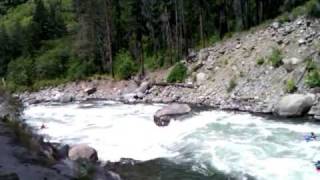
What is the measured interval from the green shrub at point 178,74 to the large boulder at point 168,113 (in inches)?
384

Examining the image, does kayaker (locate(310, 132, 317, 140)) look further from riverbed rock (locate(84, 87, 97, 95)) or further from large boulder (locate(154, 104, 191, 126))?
riverbed rock (locate(84, 87, 97, 95))

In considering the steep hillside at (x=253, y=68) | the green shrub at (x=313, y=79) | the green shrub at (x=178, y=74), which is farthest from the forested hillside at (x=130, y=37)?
the green shrub at (x=313, y=79)

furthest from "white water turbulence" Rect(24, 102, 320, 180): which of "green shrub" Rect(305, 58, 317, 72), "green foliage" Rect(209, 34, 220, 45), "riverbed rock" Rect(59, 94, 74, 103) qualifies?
"green foliage" Rect(209, 34, 220, 45)

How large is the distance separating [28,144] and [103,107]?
71.2 feet

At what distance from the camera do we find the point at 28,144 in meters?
16.3

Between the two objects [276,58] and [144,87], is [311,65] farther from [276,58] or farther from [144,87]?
[144,87]

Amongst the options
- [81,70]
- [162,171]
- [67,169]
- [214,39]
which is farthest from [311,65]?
[81,70]

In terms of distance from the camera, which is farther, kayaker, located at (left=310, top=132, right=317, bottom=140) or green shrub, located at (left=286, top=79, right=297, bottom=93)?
green shrub, located at (left=286, top=79, right=297, bottom=93)

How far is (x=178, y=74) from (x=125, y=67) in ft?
30.0

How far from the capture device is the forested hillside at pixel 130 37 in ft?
152

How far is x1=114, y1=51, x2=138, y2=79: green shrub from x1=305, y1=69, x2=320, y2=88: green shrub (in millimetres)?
21220

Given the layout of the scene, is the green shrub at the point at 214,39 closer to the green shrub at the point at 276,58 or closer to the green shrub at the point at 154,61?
the green shrub at the point at 154,61

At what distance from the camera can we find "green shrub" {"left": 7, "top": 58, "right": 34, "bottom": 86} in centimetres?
5869

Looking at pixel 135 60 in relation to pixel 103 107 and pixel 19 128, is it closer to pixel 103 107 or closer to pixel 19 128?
pixel 103 107
